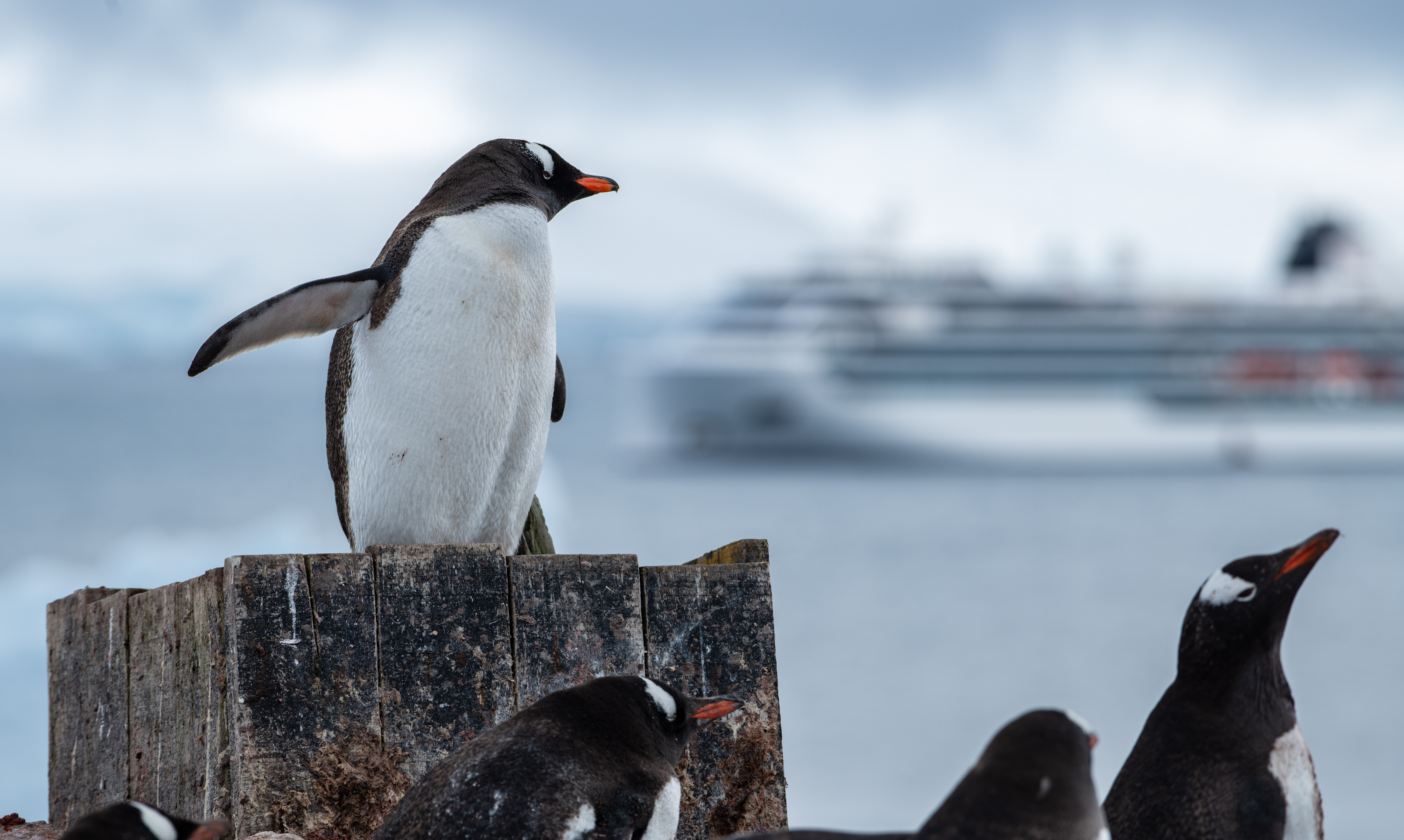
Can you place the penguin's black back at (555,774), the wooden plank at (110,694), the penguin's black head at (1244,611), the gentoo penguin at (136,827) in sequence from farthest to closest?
the wooden plank at (110,694)
the penguin's black head at (1244,611)
the penguin's black back at (555,774)
the gentoo penguin at (136,827)

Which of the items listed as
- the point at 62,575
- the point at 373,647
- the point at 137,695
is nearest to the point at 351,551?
the point at 137,695

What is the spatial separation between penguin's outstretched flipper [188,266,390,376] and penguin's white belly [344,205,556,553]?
76mm

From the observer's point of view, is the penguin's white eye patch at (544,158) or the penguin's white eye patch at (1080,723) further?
the penguin's white eye patch at (544,158)

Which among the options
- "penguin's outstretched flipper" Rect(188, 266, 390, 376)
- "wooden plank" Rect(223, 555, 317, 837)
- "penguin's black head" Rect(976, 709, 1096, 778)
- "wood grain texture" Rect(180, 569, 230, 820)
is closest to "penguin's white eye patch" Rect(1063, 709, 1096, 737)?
"penguin's black head" Rect(976, 709, 1096, 778)

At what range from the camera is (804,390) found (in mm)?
38750

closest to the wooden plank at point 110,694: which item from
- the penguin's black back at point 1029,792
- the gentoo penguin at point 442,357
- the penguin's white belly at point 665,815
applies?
the gentoo penguin at point 442,357

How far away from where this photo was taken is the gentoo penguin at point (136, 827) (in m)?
1.94

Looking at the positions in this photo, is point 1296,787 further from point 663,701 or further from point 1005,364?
point 1005,364

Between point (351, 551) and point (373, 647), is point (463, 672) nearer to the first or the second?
point (373, 647)

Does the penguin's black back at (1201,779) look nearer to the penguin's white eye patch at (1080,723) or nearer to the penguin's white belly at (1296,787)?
the penguin's white belly at (1296,787)

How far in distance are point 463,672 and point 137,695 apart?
0.93 metres

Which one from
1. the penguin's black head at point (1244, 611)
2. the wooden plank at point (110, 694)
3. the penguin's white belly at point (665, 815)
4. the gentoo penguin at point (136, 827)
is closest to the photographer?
the gentoo penguin at point (136, 827)

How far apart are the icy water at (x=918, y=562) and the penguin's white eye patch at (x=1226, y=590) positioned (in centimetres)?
1074

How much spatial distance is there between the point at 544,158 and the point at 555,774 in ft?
5.98
